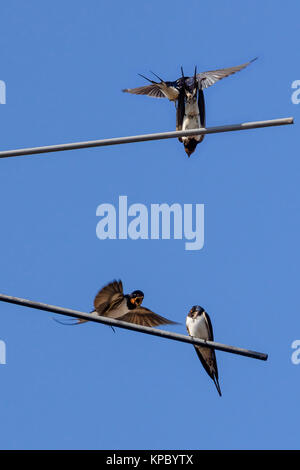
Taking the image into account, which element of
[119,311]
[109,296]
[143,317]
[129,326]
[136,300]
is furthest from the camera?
[136,300]

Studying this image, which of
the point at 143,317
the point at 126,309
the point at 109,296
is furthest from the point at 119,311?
the point at 109,296

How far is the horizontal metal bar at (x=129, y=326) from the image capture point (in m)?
6.73

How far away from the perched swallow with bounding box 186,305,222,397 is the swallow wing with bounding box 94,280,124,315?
3.01m

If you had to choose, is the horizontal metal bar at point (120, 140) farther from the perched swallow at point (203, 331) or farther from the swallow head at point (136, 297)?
the perched swallow at point (203, 331)

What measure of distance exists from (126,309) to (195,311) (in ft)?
8.16

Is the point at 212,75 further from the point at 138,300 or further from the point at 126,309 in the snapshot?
Result: the point at 126,309

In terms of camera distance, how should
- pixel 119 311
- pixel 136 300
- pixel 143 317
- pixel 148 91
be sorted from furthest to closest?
pixel 148 91
pixel 136 300
pixel 143 317
pixel 119 311

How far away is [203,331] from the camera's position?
12.0 m

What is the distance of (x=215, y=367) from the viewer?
11.9 metres

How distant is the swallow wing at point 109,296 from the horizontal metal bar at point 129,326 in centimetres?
140

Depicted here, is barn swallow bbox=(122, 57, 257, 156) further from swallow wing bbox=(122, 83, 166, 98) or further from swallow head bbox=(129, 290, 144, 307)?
swallow head bbox=(129, 290, 144, 307)
